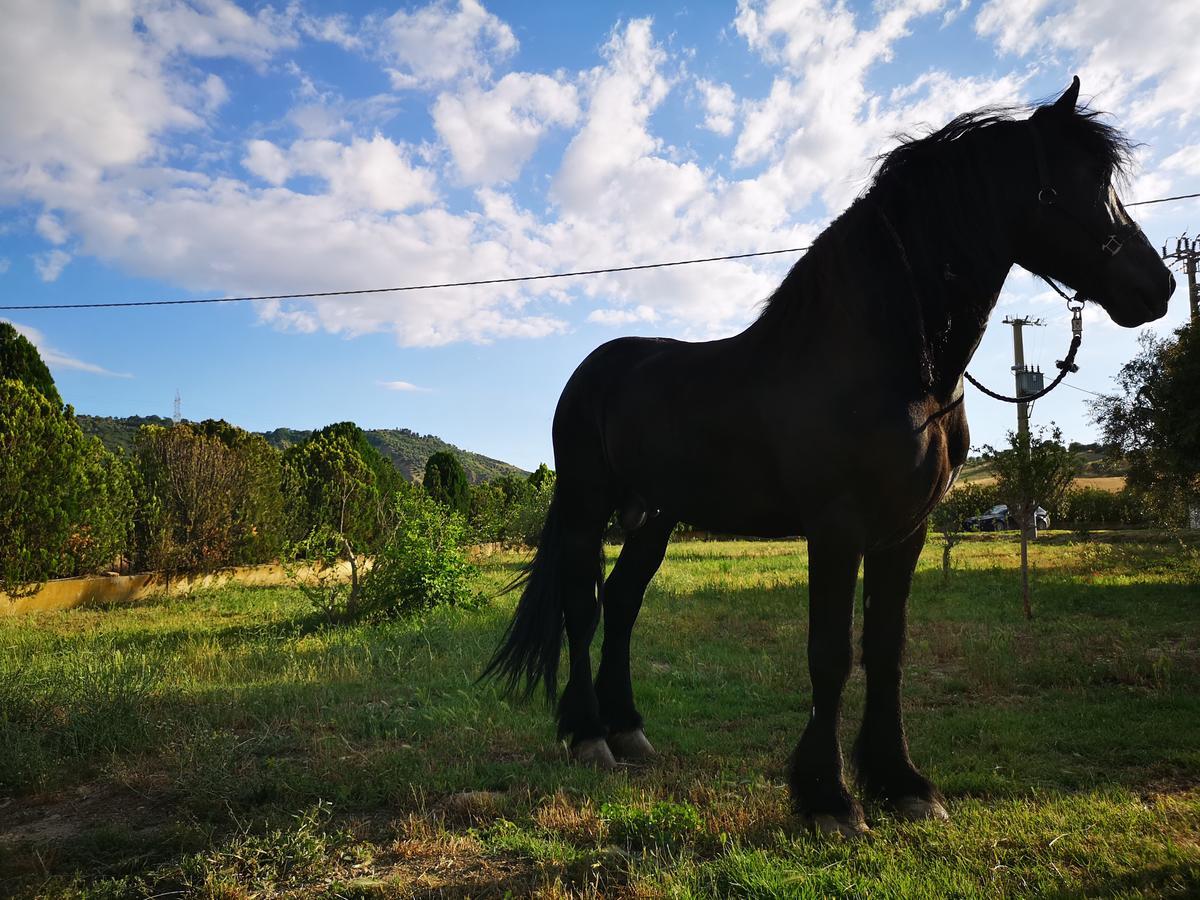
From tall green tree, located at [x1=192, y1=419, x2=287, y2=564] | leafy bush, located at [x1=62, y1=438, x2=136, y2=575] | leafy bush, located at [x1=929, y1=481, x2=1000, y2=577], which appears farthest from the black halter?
tall green tree, located at [x1=192, y1=419, x2=287, y2=564]

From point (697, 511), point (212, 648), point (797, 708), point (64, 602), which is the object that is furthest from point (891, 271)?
point (64, 602)

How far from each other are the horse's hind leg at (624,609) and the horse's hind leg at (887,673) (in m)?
1.44

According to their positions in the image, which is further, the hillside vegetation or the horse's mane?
the hillside vegetation

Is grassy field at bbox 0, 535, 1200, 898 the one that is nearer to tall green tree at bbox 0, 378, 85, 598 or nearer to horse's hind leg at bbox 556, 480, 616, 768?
horse's hind leg at bbox 556, 480, 616, 768

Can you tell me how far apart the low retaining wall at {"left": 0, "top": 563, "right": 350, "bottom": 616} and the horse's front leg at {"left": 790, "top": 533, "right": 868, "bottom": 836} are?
1160 cm

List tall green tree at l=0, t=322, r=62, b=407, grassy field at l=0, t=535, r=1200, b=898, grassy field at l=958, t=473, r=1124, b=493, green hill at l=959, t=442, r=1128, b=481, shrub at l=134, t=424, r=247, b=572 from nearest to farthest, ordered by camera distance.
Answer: grassy field at l=0, t=535, r=1200, b=898 → tall green tree at l=0, t=322, r=62, b=407 → shrub at l=134, t=424, r=247, b=572 → green hill at l=959, t=442, r=1128, b=481 → grassy field at l=958, t=473, r=1124, b=493

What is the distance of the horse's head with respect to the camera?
114 inches

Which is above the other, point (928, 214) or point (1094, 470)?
point (1094, 470)

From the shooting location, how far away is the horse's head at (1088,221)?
9.48 feet

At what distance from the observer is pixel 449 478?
998 inches

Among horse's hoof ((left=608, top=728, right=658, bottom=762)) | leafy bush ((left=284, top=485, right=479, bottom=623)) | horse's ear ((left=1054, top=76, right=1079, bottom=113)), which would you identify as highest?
horse's ear ((left=1054, top=76, right=1079, bottom=113))

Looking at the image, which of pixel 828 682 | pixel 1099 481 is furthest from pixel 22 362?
pixel 1099 481

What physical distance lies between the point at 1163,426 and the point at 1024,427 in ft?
6.45

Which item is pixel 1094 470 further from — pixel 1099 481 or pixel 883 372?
pixel 883 372
